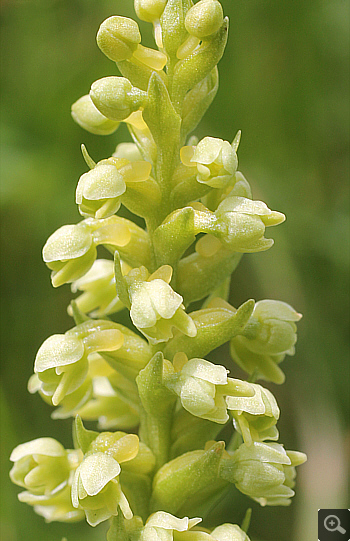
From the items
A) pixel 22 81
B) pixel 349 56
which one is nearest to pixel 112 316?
pixel 22 81

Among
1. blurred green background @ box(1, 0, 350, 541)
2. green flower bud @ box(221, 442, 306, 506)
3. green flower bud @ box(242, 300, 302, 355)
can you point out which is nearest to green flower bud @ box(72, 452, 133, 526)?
green flower bud @ box(221, 442, 306, 506)

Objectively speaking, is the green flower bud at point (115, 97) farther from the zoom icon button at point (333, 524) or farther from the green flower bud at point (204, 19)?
the zoom icon button at point (333, 524)

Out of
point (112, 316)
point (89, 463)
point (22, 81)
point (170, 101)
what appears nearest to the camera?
point (89, 463)

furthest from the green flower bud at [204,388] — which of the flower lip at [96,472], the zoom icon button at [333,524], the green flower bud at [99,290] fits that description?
the zoom icon button at [333,524]

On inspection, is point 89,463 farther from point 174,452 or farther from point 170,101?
point 170,101

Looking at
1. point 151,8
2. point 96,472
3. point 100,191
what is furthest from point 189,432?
point 151,8

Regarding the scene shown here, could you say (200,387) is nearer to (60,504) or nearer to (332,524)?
(60,504)
